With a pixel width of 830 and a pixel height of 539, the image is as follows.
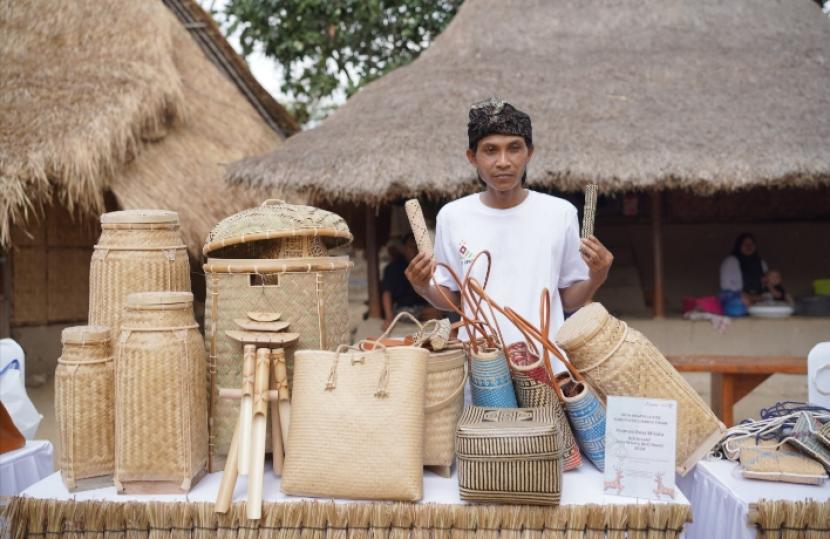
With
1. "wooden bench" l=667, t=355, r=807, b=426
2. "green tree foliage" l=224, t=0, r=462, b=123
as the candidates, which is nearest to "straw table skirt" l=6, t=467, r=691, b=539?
"wooden bench" l=667, t=355, r=807, b=426

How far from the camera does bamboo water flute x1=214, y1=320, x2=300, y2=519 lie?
133 centimetres

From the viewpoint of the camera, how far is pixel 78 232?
7.59 meters

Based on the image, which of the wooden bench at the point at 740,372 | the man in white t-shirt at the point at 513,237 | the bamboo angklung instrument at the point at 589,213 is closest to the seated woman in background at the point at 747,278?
the wooden bench at the point at 740,372

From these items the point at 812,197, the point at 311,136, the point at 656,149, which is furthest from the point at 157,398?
the point at 812,197

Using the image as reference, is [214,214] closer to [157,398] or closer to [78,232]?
[78,232]

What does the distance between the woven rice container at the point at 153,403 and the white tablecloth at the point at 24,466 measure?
0.75 meters

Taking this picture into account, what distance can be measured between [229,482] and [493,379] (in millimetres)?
552

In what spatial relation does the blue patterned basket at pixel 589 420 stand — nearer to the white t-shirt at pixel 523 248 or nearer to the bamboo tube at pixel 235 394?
the white t-shirt at pixel 523 248

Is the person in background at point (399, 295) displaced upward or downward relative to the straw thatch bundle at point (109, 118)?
downward

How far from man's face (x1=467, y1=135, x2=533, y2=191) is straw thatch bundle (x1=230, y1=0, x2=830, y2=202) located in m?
4.02

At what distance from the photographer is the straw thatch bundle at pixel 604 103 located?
5758mm

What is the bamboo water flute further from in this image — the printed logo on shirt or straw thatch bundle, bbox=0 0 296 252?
straw thatch bundle, bbox=0 0 296 252

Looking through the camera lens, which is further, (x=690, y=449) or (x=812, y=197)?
(x=812, y=197)

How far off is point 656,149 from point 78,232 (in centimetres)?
588
